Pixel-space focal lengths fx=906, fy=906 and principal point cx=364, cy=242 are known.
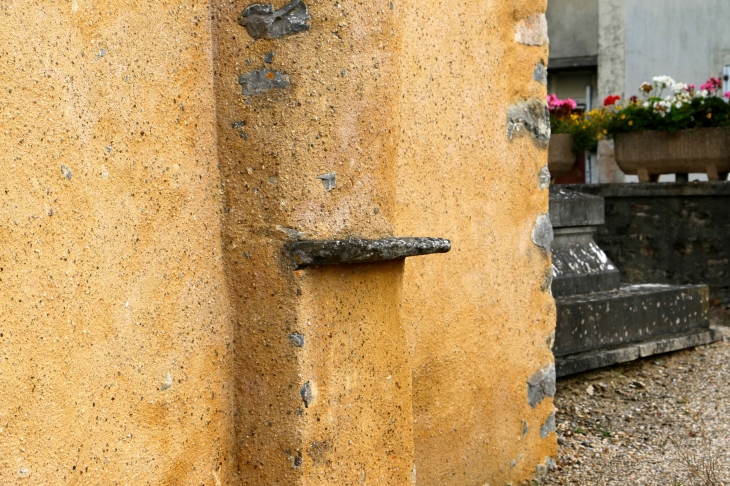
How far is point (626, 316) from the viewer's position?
19.0 feet

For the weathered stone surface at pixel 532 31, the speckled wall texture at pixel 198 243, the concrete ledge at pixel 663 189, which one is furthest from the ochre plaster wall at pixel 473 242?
the concrete ledge at pixel 663 189

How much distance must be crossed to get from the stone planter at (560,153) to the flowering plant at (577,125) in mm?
69

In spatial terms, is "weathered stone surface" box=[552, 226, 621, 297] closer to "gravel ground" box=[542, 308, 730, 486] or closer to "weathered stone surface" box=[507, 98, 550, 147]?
"gravel ground" box=[542, 308, 730, 486]

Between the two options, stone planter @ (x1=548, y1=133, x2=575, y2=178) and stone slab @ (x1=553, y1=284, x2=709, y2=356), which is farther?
stone planter @ (x1=548, y1=133, x2=575, y2=178)

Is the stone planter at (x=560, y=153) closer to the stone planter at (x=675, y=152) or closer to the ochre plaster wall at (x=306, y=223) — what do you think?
the stone planter at (x=675, y=152)

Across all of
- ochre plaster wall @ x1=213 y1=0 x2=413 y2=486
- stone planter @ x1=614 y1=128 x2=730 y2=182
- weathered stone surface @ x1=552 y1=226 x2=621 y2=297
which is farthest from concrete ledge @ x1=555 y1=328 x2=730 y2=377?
ochre plaster wall @ x1=213 y1=0 x2=413 y2=486

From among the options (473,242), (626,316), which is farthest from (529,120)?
(626,316)

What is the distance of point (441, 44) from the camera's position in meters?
3.25

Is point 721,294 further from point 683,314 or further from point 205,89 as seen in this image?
point 205,89

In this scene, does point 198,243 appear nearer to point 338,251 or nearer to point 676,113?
point 338,251

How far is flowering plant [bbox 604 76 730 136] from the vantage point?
28.5ft

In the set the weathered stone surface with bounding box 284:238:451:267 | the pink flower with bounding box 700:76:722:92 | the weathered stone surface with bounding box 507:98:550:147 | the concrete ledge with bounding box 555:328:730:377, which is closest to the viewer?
the weathered stone surface with bounding box 284:238:451:267

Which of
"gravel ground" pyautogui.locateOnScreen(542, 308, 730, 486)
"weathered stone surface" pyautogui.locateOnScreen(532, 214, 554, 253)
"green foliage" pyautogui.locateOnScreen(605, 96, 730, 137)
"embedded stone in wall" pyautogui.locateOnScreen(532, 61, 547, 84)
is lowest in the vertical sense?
"gravel ground" pyautogui.locateOnScreen(542, 308, 730, 486)

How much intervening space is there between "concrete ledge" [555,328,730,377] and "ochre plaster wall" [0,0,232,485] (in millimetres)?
3312
